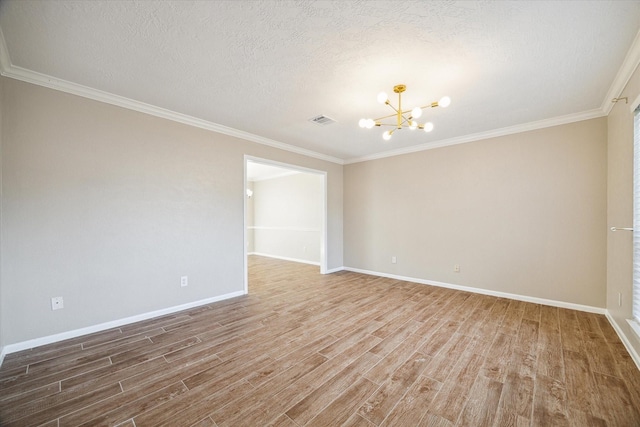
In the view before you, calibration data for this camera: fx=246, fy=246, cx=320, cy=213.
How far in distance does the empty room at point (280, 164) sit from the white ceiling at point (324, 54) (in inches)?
0.8

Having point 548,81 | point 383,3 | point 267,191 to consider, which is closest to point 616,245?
point 548,81

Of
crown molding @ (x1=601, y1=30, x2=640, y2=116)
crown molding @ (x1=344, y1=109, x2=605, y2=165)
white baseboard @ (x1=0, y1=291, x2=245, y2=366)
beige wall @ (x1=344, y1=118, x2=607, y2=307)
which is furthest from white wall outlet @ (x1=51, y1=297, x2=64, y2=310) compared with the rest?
crown molding @ (x1=601, y1=30, x2=640, y2=116)

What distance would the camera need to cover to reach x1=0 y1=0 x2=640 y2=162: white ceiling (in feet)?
5.40

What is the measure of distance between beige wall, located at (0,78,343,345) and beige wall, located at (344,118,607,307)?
3.18m

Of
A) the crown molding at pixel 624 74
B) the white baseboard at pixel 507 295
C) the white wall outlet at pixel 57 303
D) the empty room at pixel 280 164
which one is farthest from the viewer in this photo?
the white baseboard at pixel 507 295

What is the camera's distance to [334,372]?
1991 millimetres

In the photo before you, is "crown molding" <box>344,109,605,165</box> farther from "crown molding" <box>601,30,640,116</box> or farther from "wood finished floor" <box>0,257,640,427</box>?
"wood finished floor" <box>0,257,640,427</box>

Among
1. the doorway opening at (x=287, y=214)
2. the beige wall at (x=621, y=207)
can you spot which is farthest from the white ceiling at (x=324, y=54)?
the doorway opening at (x=287, y=214)

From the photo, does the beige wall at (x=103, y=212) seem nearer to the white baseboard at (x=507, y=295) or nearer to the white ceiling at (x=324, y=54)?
the white ceiling at (x=324, y=54)

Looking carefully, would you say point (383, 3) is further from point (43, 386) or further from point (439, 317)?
point (43, 386)

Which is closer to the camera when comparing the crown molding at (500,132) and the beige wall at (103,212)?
the beige wall at (103,212)

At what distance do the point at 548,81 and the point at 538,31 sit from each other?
969 mm

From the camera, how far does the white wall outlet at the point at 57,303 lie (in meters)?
2.46

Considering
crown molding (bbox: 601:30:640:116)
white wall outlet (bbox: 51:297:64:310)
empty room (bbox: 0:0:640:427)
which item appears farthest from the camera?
white wall outlet (bbox: 51:297:64:310)
